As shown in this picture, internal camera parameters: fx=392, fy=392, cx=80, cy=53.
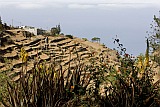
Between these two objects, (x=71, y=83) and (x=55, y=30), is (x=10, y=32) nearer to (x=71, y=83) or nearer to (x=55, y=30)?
(x=55, y=30)

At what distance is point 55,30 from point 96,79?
2168 cm

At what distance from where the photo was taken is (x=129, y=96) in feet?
14.6

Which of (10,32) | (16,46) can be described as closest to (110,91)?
(16,46)

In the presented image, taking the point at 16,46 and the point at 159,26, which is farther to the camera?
the point at 16,46

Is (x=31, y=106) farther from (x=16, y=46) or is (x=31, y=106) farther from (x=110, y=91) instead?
(x=16, y=46)

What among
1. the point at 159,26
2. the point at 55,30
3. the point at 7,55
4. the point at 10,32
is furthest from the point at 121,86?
the point at 55,30

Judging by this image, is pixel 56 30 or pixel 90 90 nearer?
pixel 90 90

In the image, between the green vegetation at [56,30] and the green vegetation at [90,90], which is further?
the green vegetation at [56,30]

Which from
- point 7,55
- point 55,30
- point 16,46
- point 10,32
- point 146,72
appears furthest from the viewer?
point 55,30

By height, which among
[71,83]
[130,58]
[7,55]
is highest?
[130,58]

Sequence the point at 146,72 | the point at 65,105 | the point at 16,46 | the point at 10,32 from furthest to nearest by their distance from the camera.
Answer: the point at 10,32, the point at 16,46, the point at 146,72, the point at 65,105

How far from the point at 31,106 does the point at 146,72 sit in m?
1.42

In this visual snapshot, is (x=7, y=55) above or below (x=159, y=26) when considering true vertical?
below

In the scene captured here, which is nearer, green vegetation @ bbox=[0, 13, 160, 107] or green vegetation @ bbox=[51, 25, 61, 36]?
green vegetation @ bbox=[0, 13, 160, 107]
